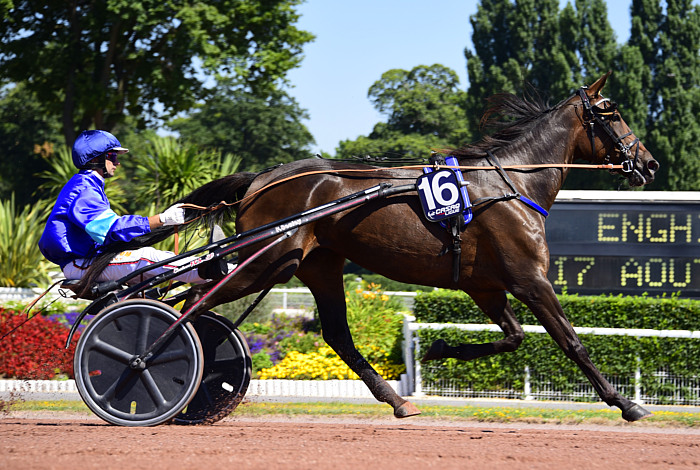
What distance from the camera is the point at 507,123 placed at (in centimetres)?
576

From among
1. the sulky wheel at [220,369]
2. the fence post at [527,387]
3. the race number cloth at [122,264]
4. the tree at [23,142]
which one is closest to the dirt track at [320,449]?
the sulky wheel at [220,369]

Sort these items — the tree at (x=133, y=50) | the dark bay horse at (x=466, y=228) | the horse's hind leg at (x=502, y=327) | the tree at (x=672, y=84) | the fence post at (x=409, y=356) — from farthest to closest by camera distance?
the tree at (x=672, y=84) → the tree at (x=133, y=50) → the fence post at (x=409, y=356) → the horse's hind leg at (x=502, y=327) → the dark bay horse at (x=466, y=228)

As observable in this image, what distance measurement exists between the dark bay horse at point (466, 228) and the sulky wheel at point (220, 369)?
0.39 metres

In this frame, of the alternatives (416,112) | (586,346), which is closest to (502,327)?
(586,346)

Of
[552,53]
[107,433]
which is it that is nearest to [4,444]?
[107,433]

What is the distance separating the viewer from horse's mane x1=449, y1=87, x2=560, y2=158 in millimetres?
5509

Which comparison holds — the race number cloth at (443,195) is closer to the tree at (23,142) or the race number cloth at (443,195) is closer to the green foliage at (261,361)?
the green foliage at (261,361)

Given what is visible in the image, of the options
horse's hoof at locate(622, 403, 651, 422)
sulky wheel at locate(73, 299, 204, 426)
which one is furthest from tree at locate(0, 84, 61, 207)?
horse's hoof at locate(622, 403, 651, 422)

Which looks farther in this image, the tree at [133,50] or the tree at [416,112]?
the tree at [416,112]

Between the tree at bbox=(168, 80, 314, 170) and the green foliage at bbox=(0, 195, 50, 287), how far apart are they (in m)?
22.9

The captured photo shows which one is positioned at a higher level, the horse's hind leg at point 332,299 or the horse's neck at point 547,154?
the horse's neck at point 547,154

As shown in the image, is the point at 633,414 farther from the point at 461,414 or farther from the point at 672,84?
the point at 672,84

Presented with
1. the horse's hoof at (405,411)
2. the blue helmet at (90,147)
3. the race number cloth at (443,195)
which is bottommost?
the horse's hoof at (405,411)

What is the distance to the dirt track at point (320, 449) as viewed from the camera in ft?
12.1
